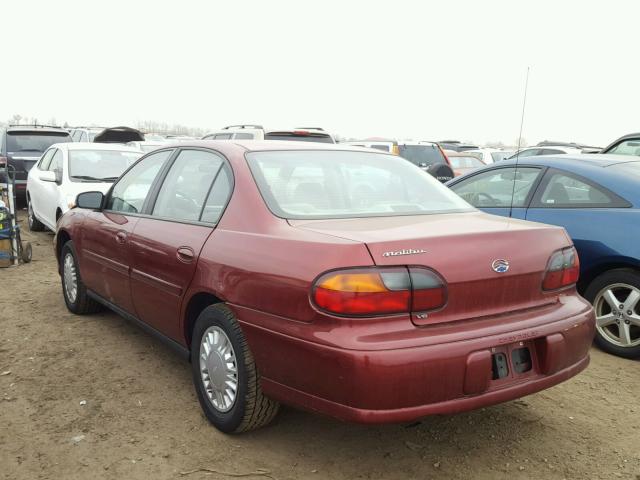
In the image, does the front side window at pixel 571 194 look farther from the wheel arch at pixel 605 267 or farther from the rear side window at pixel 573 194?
the wheel arch at pixel 605 267

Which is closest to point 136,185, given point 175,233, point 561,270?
point 175,233

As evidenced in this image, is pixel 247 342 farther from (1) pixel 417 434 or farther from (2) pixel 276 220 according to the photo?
(1) pixel 417 434

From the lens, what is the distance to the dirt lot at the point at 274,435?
115 inches

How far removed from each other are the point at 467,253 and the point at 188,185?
1899 mm

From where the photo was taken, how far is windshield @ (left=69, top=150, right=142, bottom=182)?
8.86 m

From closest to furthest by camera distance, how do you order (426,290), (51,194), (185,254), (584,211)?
(426,290)
(185,254)
(584,211)
(51,194)

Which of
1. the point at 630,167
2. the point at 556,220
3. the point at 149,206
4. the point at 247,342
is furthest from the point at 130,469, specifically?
the point at 630,167

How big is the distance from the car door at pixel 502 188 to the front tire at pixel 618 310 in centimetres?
96

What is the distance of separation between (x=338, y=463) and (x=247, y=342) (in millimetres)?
748

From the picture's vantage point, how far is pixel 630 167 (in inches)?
192

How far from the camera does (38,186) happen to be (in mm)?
9781

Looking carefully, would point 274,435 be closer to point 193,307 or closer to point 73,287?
point 193,307

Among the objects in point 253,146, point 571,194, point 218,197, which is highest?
point 253,146

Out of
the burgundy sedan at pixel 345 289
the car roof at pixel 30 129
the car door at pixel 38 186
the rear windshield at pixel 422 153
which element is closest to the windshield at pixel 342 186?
the burgundy sedan at pixel 345 289
